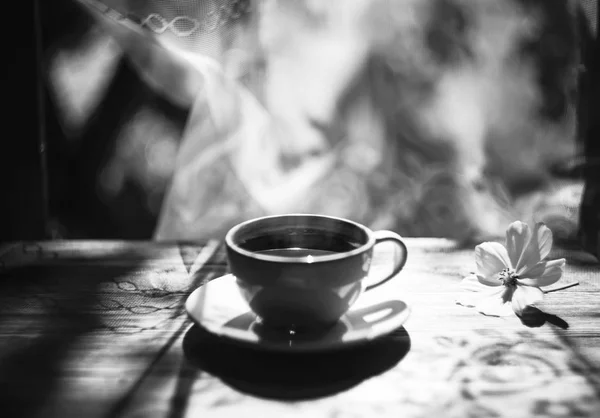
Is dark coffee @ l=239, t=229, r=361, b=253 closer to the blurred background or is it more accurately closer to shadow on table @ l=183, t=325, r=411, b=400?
shadow on table @ l=183, t=325, r=411, b=400

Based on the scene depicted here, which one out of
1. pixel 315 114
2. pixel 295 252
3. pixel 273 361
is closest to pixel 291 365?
pixel 273 361

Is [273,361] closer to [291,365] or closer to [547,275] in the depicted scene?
[291,365]

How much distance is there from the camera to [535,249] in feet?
2.40

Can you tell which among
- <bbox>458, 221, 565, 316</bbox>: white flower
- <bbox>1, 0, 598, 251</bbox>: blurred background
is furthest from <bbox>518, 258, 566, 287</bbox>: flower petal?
<bbox>1, 0, 598, 251</bbox>: blurred background

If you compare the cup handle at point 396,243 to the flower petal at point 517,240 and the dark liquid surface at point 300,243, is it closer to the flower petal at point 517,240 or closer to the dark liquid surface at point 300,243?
the dark liquid surface at point 300,243

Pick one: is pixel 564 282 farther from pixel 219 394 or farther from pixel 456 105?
pixel 456 105

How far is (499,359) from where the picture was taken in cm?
59

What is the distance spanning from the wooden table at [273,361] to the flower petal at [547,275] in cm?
3

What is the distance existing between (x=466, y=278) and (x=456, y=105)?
0.71 meters

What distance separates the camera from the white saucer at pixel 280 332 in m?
0.57

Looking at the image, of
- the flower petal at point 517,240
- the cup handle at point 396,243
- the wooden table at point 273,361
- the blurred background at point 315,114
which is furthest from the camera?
the blurred background at point 315,114

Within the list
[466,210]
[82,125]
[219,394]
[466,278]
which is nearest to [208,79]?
[82,125]

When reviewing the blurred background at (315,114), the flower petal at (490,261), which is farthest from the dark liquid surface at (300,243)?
the blurred background at (315,114)

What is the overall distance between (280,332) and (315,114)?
882 millimetres
